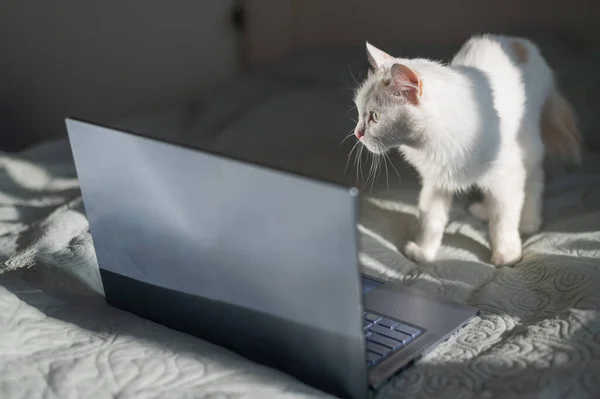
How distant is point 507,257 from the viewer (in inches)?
54.4

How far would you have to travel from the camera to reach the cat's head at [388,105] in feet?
3.79

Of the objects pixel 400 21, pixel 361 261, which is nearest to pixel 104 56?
pixel 400 21

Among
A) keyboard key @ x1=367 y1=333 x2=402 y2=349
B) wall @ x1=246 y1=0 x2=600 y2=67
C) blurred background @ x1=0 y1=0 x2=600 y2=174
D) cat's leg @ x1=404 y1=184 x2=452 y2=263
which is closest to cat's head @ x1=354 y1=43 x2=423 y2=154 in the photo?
cat's leg @ x1=404 y1=184 x2=452 y2=263

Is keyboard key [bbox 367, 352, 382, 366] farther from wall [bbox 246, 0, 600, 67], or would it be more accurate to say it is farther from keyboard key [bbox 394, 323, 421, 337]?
wall [bbox 246, 0, 600, 67]

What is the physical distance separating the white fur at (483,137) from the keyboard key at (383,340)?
12.8 inches

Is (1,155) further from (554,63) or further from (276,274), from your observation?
(554,63)

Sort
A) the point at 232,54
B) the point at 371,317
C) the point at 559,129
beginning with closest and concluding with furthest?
the point at 371,317 → the point at 559,129 → the point at 232,54

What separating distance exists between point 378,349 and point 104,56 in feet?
5.68

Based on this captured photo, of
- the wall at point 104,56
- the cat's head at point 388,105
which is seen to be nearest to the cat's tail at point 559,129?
the cat's head at point 388,105

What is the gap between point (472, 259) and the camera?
1.42 metres

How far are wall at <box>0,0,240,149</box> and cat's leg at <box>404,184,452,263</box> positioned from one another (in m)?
1.15

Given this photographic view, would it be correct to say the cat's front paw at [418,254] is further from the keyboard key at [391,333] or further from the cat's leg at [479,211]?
the keyboard key at [391,333]

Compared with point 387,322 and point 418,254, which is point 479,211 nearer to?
point 418,254

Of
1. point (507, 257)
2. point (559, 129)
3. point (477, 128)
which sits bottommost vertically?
point (507, 257)
